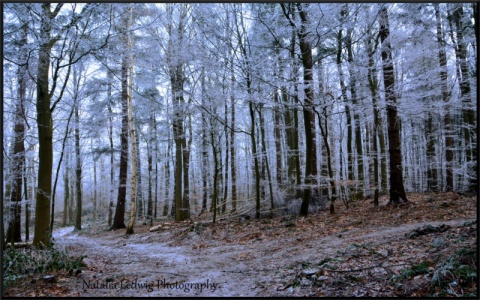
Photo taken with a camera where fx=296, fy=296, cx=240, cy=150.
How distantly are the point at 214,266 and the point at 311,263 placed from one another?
1.81 m

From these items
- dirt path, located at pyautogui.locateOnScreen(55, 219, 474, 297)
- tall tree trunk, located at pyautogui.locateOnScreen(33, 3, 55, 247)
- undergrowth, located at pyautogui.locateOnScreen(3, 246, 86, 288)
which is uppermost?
tall tree trunk, located at pyautogui.locateOnScreen(33, 3, 55, 247)

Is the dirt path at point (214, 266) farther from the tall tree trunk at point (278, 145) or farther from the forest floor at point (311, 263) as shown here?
the tall tree trunk at point (278, 145)

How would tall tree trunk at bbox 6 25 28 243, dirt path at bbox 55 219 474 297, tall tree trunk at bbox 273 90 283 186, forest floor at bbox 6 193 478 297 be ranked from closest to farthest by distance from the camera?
1. forest floor at bbox 6 193 478 297
2. dirt path at bbox 55 219 474 297
3. tall tree trunk at bbox 6 25 28 243
4. tall tree trunk at bbox 273 90 283 186

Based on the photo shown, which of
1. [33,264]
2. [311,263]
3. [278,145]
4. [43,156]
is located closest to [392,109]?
[311,263]

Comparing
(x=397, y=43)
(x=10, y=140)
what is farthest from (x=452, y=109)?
(x=10, y=140)

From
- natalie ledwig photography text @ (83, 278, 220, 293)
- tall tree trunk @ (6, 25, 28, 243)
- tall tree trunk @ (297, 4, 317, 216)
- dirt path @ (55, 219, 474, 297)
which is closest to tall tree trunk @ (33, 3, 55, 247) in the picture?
tall tree trunk @ (6, 25, 28, 243)

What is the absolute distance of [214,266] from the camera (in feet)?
17.5

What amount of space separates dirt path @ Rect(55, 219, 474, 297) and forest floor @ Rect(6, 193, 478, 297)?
2 centimetres

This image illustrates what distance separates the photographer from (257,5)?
8633mm

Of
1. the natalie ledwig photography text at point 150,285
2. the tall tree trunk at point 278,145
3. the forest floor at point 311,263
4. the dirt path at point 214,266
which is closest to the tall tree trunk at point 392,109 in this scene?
the forest floor at point 311,263

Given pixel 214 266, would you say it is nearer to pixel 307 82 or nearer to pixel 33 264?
pixel 33 264

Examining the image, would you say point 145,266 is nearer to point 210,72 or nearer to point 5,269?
point 5,269

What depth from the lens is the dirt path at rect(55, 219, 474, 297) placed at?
391 cm

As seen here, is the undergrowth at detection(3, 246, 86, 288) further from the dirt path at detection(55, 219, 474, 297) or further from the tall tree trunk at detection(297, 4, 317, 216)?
the tall tree trunk at detection(297, 4, 317, 216)
